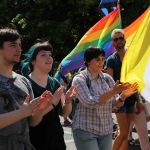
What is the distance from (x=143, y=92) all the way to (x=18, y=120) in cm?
124

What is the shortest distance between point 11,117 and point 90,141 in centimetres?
164

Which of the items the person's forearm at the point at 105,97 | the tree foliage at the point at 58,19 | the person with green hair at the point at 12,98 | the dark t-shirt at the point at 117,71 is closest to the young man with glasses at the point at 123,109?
the dark t-shirt at the point at 117,71

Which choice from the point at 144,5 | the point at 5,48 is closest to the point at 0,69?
the point at 5,48

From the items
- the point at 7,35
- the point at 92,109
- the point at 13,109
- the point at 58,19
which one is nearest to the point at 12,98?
the point at 13,109

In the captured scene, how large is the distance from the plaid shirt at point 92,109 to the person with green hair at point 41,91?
296 millimetres

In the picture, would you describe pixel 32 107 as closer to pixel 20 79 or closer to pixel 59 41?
pixel 20 79

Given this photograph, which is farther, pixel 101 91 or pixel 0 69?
pixel 101 91

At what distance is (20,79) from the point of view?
413 centimetres

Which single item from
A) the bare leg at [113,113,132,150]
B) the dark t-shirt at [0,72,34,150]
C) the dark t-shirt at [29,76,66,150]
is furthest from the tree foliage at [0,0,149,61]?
the dark t-shirt at [0,72,34,150]

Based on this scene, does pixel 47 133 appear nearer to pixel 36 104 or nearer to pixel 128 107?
pixel 36 104

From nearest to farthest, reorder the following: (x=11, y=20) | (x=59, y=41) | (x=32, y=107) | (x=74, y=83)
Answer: (x=32, y=107)
(x=74, y=83)
(x=59, y=41)
(x=11, y=20)

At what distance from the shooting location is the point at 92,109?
17.0 ft

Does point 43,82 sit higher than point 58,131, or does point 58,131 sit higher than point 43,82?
point 43,82

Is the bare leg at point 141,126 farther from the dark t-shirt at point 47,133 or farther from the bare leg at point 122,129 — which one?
the dark t-shirt at point 47,133
